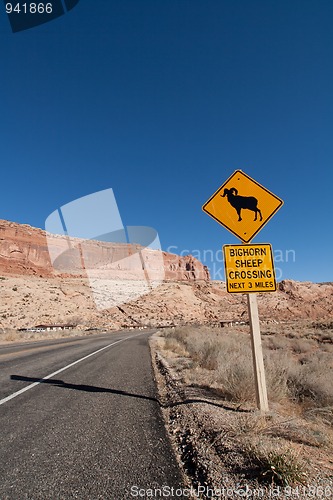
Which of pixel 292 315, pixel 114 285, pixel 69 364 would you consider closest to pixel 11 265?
pixel 114 285

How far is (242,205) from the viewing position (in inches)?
194

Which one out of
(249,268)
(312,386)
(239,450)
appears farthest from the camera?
(312,386)

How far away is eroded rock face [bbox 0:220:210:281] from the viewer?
85269 millimetres

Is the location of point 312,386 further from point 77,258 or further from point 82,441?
point 77,258

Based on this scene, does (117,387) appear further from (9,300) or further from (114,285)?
(114,285)

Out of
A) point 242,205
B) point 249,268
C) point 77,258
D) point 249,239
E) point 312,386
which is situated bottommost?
point 312,386

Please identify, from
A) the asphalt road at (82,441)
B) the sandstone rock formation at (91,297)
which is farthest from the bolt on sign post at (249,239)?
the sandstone rock formation at (91,297)

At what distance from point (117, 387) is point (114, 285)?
253ft

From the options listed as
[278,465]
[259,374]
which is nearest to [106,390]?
[259,374]

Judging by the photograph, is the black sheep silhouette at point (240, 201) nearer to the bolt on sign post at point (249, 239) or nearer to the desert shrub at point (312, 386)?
the bolt on sign post at point (249, 239)

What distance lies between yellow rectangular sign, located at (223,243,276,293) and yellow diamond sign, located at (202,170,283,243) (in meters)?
0.24

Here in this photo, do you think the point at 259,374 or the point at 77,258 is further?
the point at 77,258

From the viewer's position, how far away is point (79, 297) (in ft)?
207

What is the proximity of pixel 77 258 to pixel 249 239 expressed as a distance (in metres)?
108
